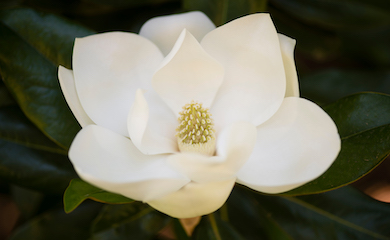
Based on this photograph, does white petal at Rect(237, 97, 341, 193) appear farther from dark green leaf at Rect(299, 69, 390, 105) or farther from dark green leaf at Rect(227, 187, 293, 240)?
dark green leaf at Rect(299, 69, 390, 105)

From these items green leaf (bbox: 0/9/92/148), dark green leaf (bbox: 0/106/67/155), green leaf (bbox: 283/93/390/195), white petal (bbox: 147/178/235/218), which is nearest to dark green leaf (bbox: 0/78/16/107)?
dark green leaf (bbox: 0/106/67/155)

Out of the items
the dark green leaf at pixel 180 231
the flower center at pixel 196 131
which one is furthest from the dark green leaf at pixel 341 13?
the dark green leaf at pixel 180 231

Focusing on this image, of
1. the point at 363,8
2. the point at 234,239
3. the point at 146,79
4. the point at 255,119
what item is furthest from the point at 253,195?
the point at 363,8

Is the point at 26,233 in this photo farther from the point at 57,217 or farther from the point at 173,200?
the point at 173,200

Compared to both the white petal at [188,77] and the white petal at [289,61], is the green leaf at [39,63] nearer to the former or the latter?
the white petal at [188,77]

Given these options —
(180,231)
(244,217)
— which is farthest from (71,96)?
(244,217)
